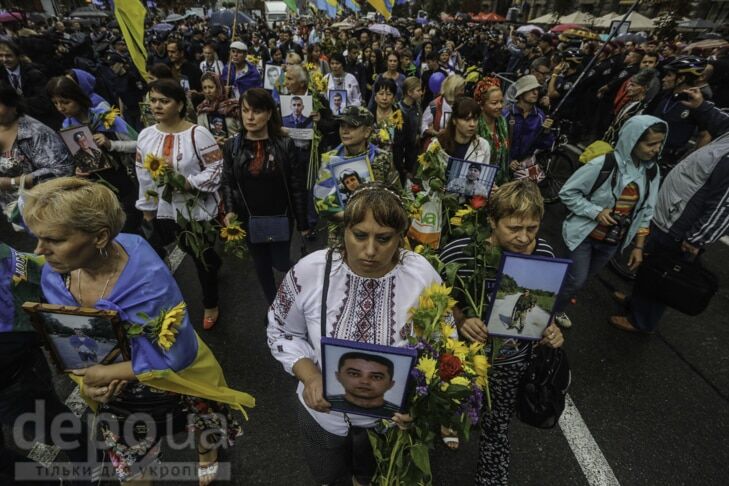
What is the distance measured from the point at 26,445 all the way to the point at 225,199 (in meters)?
2.30

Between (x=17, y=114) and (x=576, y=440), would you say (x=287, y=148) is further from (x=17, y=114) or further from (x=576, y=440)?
(x=576, y=440)

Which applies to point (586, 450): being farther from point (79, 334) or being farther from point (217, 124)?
point (217, 124)

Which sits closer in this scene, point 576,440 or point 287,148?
point 576,440

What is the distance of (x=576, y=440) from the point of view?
292 cm

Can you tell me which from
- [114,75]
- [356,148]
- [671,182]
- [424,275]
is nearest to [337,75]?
[356,148]

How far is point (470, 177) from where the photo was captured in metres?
3.04

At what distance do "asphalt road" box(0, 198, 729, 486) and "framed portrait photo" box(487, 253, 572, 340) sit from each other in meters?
1.47

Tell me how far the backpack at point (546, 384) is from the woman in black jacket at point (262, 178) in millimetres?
2242

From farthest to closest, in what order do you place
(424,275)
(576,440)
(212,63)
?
(212,63)
(576,440)
(424,275)

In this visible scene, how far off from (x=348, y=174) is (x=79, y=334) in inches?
78.5

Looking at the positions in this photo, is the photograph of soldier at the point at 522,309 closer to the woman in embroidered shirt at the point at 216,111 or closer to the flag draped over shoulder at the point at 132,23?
the flag draped over shoulder at the point at 132,23

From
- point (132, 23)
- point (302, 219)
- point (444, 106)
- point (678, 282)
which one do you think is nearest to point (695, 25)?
point (444, 106)

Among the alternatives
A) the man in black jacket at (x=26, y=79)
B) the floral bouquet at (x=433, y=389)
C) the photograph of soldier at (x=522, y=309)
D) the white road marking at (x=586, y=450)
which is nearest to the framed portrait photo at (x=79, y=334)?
the floral bouquet at (x=433, y=389)

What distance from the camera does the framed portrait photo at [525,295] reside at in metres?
1.73
